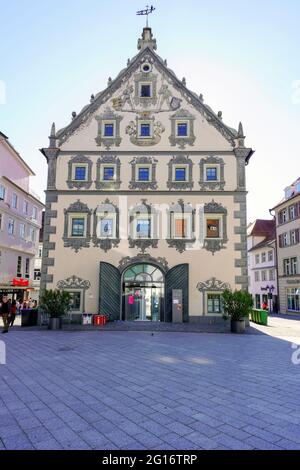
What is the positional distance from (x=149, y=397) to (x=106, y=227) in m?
16.1

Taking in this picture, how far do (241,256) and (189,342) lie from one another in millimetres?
9004

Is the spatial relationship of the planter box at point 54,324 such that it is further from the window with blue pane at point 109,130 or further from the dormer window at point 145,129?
the dormer window at point 145,129

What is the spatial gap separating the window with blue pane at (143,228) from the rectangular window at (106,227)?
178 centimetres

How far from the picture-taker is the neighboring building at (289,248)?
35.5 m

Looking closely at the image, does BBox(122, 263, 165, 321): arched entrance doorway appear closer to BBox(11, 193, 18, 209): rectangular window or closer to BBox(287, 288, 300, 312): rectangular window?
BBox(287, 288, 300, 312): rectangular window

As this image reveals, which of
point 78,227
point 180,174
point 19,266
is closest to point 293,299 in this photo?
point 180,174

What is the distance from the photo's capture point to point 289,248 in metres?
37.1

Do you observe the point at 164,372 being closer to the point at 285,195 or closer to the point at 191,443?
the point at 191,443

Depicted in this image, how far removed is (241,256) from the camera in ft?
70.2

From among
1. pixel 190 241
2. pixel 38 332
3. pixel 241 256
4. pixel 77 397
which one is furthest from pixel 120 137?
pixel 77 397

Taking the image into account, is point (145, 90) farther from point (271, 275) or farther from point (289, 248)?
point (271, 275)

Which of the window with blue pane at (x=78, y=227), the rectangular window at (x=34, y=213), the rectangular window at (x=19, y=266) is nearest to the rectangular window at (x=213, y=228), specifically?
the window with blue pane at (x=78, y=227)

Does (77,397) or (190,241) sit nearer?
(77,397)

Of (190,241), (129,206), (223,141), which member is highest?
(223,141)
